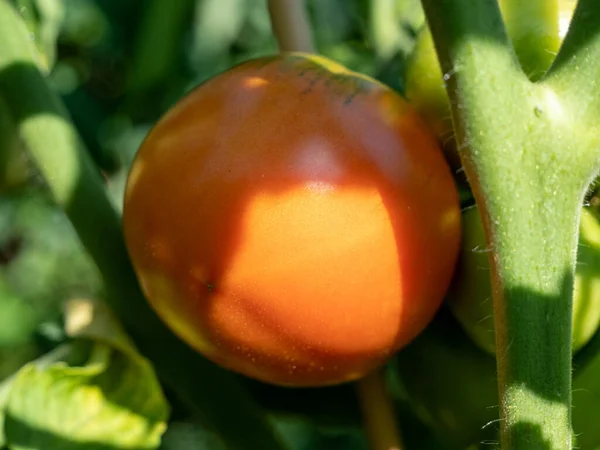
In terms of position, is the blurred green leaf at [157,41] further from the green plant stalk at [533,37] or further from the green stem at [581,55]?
the green stem at [581,55]

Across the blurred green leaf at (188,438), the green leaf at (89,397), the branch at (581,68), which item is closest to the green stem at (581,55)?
the branch at (581,68)

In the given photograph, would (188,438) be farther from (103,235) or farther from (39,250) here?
(39,250)

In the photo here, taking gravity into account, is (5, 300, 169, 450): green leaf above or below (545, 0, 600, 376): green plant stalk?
below

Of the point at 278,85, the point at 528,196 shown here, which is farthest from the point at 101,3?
the point at 528,196

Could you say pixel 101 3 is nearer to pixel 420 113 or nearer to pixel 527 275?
pixel 420 113

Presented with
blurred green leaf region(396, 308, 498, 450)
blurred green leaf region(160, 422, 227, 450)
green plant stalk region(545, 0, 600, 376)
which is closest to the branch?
green plant stalk region(545, 0, 600, 376)

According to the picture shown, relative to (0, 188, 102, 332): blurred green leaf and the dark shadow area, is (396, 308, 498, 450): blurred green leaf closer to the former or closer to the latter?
the dark shadow area
